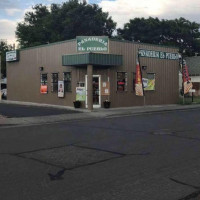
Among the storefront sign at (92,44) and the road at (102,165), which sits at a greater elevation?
the storefront sign at (92,44)

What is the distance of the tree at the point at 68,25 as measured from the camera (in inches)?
2409

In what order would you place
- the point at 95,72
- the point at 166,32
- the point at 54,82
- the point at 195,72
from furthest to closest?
the point at 166,32, the point at 195,72, the point at 54,82, the point at 95,72

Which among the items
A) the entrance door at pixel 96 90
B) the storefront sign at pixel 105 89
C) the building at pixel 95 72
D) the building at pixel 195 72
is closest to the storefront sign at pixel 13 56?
the building at pixel 95 72

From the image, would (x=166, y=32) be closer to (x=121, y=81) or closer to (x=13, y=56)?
(x=13, y=56)

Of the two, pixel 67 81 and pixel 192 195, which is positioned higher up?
pixel 67 81

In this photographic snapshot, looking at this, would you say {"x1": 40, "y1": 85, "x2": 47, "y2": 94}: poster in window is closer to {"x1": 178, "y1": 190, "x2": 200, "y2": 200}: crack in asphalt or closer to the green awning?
the green awning

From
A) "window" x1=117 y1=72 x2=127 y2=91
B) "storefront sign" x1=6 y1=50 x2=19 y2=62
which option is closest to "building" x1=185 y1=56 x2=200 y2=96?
"window" x1=117 y1=72 x2=127 y2=91

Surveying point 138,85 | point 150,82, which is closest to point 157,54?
point 150,82

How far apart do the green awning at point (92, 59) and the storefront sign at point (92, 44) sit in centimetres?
60

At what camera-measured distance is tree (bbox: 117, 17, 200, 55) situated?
67.4 m

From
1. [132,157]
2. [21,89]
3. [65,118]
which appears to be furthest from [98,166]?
[21,89]

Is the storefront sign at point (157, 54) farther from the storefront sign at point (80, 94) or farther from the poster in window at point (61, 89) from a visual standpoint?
the poster in window at point (61, 89)

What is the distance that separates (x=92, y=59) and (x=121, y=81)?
156 inches

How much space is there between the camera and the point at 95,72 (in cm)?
2580
